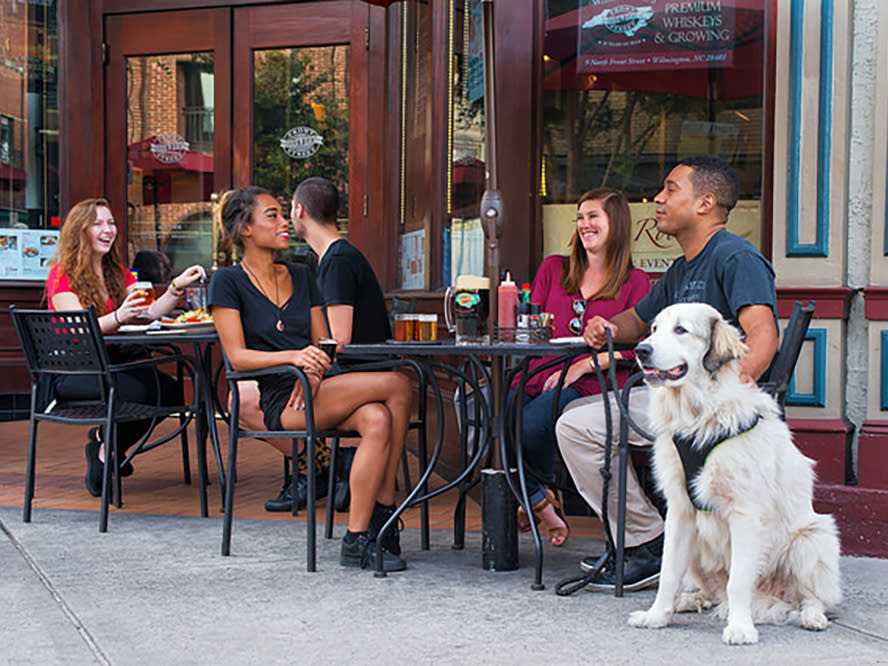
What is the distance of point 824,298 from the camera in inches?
177

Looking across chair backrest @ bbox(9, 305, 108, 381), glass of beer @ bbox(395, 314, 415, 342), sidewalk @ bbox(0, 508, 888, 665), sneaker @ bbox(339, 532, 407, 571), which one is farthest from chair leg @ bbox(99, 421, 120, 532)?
glass of beer @ bbox(395, 314, 415, 342)

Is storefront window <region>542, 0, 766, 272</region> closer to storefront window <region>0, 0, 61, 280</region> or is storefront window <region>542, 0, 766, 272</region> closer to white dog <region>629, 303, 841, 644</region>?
white dog <region>629, 303, 841, 644</region>

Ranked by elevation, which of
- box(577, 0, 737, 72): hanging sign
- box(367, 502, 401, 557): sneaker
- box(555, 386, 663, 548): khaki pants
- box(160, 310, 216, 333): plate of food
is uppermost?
box(577, 0, 737, 72): hanging sign

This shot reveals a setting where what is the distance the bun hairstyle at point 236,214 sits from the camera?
454cm

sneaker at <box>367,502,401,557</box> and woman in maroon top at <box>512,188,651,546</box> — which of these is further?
woman in maroon top at <box>512,188,651,546</box>

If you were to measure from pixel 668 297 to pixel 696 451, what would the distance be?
0.91 meters

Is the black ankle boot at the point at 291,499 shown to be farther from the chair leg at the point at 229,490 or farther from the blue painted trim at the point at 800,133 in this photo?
the blue painted trim at the point at 800,133

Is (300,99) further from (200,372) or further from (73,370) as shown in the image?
(73,370)

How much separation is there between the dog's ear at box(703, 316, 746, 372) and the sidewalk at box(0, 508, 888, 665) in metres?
0.81

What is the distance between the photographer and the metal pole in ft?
13.0

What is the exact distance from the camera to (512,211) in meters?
5.55

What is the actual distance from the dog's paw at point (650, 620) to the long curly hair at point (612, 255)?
1529mm

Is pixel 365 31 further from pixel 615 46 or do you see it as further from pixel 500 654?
pixel 500 654

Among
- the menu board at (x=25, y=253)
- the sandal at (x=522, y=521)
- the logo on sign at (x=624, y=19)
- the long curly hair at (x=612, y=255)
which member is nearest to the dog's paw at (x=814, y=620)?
the sandal at (x=522, y=521)
